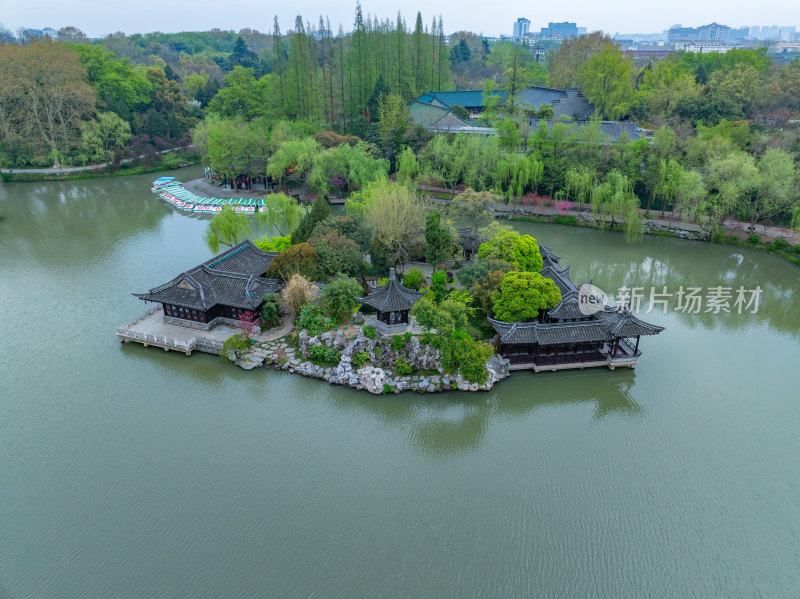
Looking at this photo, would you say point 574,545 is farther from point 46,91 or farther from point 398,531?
point 46,91

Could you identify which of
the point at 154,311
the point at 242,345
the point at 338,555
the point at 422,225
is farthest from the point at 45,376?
the point at 422,225

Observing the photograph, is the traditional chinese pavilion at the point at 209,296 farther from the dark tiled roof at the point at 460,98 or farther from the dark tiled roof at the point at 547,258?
the dark tiled roof at the point at 460,98

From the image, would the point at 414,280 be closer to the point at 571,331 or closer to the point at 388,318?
the point at 388,318

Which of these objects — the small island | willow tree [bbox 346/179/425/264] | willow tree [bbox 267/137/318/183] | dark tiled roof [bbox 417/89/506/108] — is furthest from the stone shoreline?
dark tiled roof [bbox 417/89/506/108]

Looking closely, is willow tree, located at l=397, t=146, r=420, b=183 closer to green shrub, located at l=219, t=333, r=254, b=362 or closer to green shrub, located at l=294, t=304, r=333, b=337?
green shrub, located at l=294, t=304, r=333, b=337

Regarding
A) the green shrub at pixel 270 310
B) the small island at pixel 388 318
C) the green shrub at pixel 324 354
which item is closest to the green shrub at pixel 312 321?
the small island at pixel 388 318
